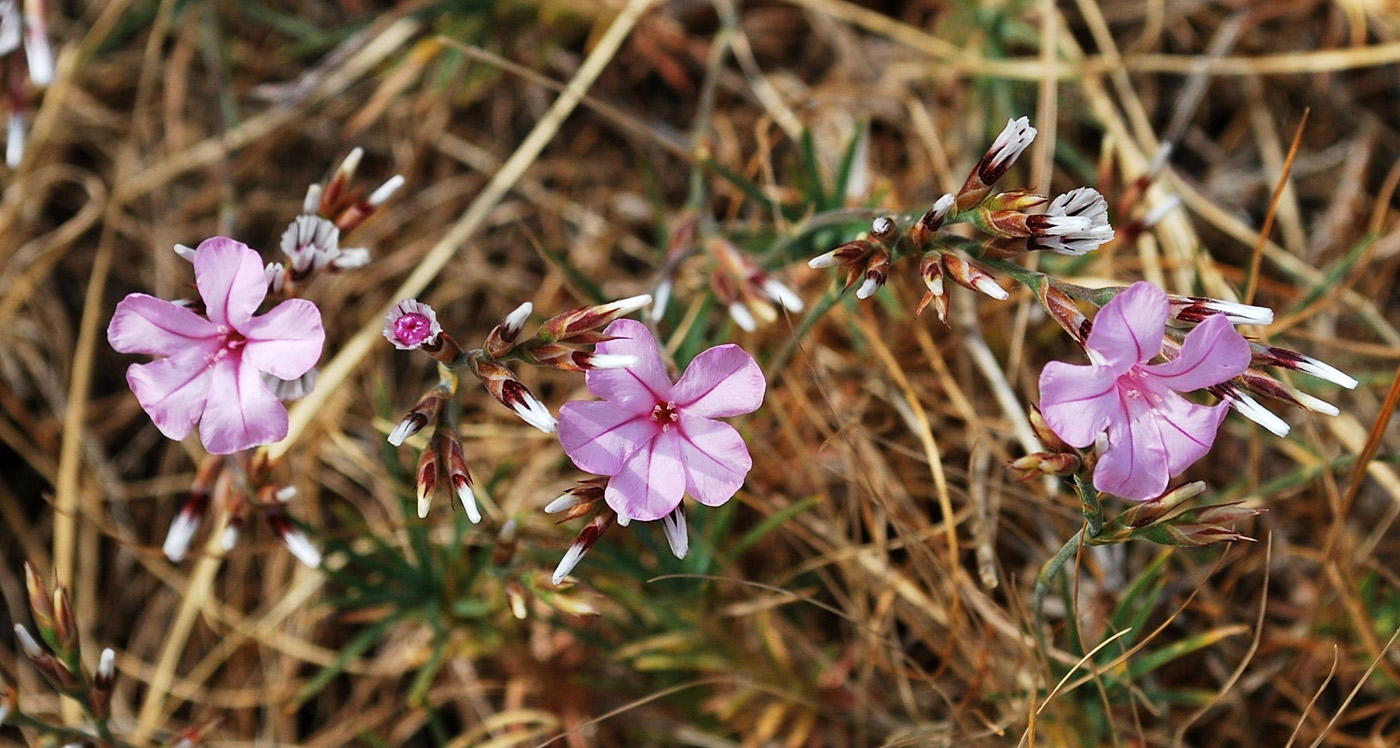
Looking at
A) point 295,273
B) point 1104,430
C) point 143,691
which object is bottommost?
point 143,691

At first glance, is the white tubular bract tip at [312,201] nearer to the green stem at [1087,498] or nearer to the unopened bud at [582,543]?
the unopened bud at [582,543]

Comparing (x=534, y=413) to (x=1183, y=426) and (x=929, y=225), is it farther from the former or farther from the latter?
(x=1183, y=426)

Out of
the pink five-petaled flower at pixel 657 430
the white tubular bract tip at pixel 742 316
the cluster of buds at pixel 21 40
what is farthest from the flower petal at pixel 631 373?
the cluster of buds at pixel 21 40

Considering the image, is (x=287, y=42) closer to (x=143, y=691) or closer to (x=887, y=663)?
(x=143, y=691)

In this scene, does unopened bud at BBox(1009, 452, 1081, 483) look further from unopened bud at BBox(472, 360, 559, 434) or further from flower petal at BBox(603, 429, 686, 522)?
unopened bud at BBox(472, 360, 559, 434)

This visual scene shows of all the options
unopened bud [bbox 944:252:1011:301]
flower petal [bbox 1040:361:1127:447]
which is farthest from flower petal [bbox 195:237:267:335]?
flower petal [bbox 1040:361:1127:447]

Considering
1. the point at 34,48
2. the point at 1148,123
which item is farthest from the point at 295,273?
the point at 1148,123
